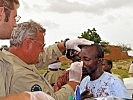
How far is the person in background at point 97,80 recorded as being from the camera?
3148mm

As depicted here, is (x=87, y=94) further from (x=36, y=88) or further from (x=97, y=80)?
(x=36, y=88)

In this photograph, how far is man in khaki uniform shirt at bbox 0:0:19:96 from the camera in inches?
73.2

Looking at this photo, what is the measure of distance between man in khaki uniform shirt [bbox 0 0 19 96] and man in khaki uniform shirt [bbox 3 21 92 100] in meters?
0.23

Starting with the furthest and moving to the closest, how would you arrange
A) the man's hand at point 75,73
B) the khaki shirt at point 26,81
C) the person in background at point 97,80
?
the person in background at point 97,80 → the man's hand at point 75,73 → the khaki shirt at point 26,81

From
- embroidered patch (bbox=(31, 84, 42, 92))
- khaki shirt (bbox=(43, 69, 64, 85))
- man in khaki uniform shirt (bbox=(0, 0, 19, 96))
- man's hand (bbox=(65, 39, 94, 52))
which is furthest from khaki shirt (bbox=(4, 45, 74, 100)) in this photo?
khaki shirt (bbox=(43, 69, 64, 85))

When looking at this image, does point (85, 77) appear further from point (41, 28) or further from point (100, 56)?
point (41, 28)

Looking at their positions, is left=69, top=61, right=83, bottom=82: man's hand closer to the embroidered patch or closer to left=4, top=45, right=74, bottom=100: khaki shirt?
left=4, top=45, right=74, bottom=100: khaki shirt

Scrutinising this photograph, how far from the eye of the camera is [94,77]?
11.5 feet

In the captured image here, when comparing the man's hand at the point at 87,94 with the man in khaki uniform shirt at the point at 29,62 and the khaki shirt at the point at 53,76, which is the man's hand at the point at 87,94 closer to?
the man in khaki uniform shirt at the point at 29,62

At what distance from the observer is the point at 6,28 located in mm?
1928

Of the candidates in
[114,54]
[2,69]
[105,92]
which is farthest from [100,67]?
[114,54]

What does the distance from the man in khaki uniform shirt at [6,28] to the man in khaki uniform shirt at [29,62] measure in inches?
9.0

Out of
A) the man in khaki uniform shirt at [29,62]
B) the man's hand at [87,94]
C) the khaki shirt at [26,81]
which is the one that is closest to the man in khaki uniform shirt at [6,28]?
the khaki shirt at [26,81]

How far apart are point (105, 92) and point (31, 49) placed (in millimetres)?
953
